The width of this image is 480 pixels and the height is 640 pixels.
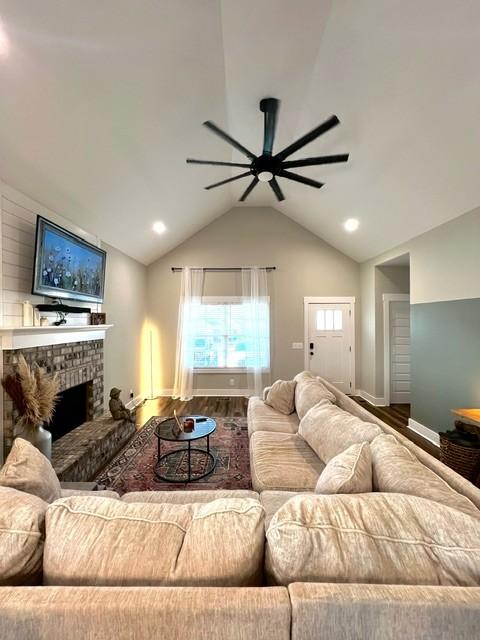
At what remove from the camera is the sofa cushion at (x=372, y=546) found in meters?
0.82

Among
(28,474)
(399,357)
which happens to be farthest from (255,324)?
(28,474)

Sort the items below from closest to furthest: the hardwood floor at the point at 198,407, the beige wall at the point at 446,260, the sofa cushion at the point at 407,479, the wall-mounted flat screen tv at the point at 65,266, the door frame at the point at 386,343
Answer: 1. the sofa cushion at the point at 407,479
2. the wall-mounted flat screen tv at the point at 65,266
3. the beige wall at the point at 446,260
4. the hardwood floor at the point at 198,407
5. the door frame at the point at 386,343

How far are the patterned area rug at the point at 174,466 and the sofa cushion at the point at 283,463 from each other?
1.75 feet

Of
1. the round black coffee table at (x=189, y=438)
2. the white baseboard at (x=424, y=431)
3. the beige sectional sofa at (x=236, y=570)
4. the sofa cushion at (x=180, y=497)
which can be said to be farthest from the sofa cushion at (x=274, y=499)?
the white baseboard at (x=424, y=431)

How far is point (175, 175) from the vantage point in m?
3.50

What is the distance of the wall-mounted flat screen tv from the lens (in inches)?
101

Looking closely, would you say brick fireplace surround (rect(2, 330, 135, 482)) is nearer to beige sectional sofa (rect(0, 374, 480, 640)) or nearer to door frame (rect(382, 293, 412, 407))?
beige sectional sofa (rect(0, 374, 480, 640))

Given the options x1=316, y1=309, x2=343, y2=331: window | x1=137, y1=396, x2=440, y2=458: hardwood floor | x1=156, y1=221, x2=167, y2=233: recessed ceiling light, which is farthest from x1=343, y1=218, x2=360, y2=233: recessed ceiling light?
x1=137, y1=396, x2=440, y2=458: hardwood floor

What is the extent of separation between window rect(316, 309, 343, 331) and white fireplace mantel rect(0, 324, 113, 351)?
3.85 metres

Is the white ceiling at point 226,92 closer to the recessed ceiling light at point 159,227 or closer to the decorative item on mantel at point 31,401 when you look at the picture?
the recessed ceiling light at point 159,227

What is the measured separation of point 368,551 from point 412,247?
162 inches

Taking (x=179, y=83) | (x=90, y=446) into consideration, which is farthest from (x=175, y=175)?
(x=90, y=446)

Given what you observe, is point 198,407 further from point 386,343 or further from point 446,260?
point 446,260

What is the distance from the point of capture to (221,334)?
570 cm
